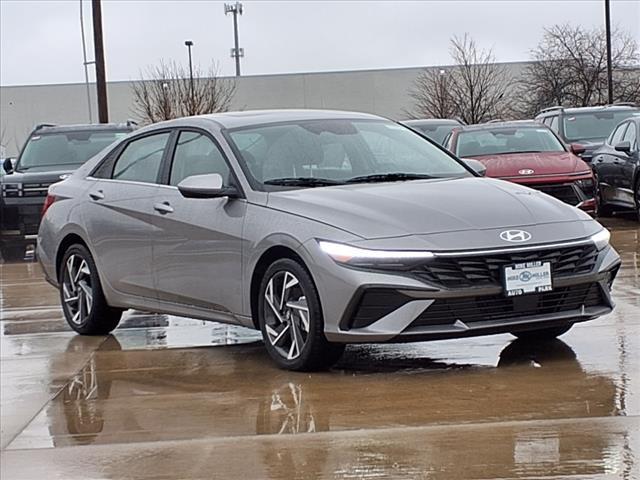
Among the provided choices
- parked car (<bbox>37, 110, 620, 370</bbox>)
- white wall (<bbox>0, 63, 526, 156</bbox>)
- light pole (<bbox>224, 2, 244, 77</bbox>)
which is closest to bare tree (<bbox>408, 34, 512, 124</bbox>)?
white wall (<bbox>0, 63, 526, 156</bbox>)

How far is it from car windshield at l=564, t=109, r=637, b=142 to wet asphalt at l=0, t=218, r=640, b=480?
11.7 m

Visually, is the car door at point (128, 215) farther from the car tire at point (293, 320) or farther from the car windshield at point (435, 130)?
the car windshield at point (435, 130)

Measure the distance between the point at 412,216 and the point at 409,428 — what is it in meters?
1.44

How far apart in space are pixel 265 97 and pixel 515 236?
134 ft

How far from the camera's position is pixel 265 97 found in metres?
46.5

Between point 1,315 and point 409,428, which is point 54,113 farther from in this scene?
point 409,428

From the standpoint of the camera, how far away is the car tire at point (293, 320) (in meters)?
6.18

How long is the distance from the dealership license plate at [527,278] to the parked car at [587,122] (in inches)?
530

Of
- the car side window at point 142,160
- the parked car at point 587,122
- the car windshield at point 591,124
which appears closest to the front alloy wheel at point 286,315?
the car side window at point 142,160

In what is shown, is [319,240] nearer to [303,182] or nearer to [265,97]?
[303,182]

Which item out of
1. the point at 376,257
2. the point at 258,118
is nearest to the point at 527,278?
the point at 376,257

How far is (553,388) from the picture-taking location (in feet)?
19.0

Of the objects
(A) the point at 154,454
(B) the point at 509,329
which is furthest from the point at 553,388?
(A) the point at 154,454

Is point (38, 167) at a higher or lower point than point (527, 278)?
lower
